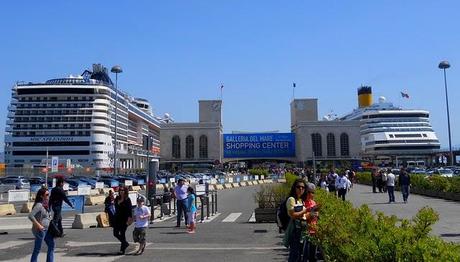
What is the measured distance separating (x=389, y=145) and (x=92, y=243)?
122m

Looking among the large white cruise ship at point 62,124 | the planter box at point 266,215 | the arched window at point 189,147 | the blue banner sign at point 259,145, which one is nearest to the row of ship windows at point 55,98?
the large white cruise ship at point 62,124

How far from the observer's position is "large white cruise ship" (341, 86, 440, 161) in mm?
127750

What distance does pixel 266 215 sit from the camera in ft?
59.4

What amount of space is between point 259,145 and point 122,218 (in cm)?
13844

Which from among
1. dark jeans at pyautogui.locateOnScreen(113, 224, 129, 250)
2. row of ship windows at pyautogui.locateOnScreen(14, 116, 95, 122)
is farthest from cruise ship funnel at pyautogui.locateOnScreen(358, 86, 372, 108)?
dark jeans at pyautogui.locateOnScreen(113, 224, 129, 250)

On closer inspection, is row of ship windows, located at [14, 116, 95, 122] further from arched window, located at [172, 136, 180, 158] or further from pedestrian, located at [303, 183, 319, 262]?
pedestrian, located at [303, 183, 319, 262]

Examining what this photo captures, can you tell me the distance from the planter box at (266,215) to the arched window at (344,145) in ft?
463

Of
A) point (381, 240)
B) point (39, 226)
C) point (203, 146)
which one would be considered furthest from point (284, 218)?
point (203, 146)

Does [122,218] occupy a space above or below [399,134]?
below

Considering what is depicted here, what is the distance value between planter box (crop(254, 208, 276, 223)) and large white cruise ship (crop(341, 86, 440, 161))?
113m

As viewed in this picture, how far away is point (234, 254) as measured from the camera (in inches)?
433

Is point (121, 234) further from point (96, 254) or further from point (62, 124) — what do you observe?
point (62, 124)

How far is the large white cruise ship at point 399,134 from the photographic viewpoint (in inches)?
5030

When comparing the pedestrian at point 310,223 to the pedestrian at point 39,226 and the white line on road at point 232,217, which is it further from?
the white line on road at point 232,217
